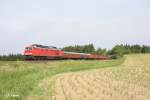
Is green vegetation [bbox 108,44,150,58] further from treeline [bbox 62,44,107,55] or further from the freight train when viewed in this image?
the freight train

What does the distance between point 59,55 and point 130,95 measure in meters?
45.9

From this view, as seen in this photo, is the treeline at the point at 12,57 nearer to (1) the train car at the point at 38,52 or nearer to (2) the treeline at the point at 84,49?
(1) the train car at the point at 38,52

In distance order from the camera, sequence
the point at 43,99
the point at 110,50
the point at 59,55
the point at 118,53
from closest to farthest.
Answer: the point at 43,99
the point at 59,55
the point at 118,53
the point at 110,50

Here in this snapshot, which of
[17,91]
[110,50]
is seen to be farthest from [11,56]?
[110,50]

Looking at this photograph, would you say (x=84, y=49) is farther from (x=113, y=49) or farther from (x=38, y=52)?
(x=38, y=52)

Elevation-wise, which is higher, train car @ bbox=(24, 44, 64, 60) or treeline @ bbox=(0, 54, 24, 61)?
train car @ bbox=(24, 44, 64, 60)

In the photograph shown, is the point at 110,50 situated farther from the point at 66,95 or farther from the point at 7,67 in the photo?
the point at 66,95

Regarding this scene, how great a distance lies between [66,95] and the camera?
17.7 meters

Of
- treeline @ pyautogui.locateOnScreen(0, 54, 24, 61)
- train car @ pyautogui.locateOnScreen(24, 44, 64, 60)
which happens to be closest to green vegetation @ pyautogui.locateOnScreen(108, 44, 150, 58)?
treeline @ pyautogui.locateOnScreen(0, 54, 24, 61)

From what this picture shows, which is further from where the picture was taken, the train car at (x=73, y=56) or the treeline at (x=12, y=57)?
the train car at (x=73, y=56)

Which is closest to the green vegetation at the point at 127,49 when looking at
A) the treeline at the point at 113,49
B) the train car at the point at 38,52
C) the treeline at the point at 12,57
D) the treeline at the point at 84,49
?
the treeline at the point at 113,49

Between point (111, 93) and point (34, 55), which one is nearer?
point (111, 93)

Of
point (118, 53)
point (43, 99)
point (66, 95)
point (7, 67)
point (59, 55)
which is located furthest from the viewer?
point (118, 53)

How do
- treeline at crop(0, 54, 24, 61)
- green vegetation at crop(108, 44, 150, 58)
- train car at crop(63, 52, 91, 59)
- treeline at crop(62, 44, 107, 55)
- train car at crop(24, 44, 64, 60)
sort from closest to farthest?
1. train car at crop(24, 44, 64, 60)
2. treeline at crop(0, 54, 24, 61)
3. train car at crop(63, 52, 91, 59)
4. green vegetation at crop(108, 44, 150, 58)
5. treeline at crop(62, 44, 107, 55)
